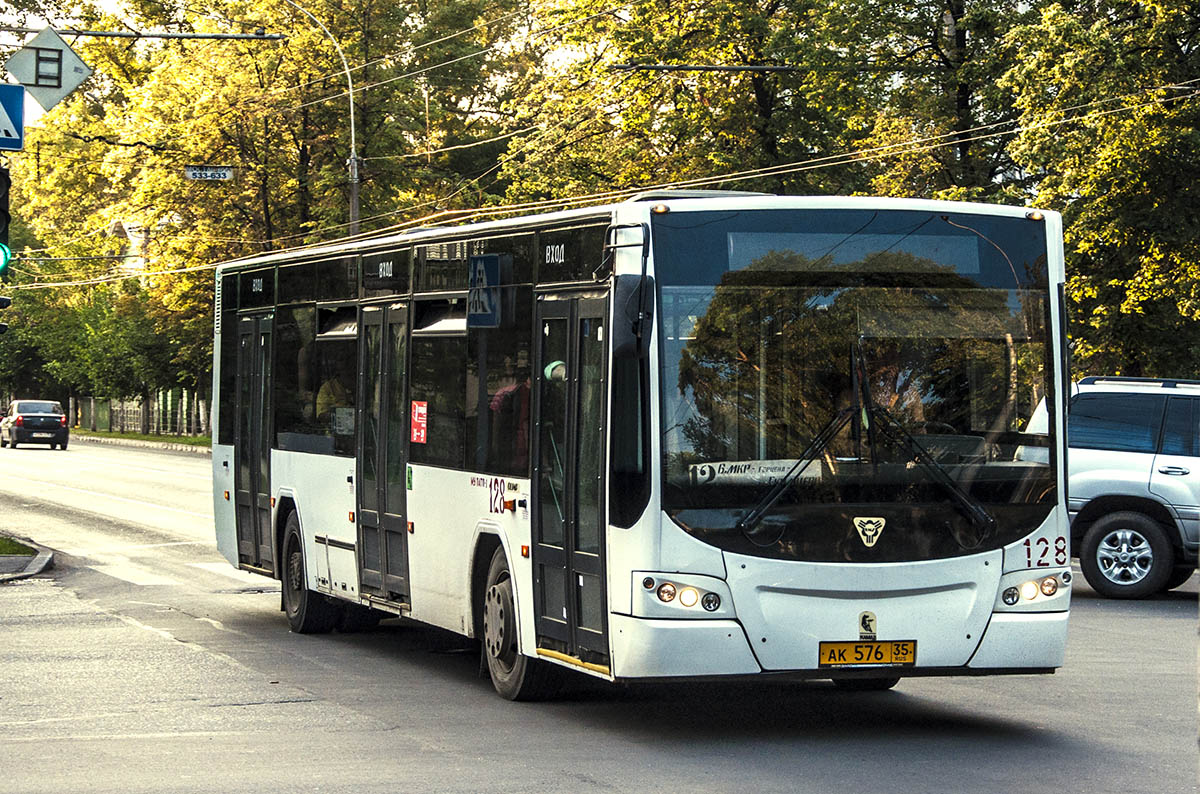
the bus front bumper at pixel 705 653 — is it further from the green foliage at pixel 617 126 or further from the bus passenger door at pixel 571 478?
the green foliage at pixel 617 126

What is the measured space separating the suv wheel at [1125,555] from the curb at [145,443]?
136ft

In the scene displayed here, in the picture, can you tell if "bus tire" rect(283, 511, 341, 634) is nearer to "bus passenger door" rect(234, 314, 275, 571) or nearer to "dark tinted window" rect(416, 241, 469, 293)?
"bus passenger door" rect(234, 314, 275, 571)

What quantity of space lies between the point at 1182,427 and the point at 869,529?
948cm

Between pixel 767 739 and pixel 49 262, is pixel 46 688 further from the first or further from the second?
pixel 49 262

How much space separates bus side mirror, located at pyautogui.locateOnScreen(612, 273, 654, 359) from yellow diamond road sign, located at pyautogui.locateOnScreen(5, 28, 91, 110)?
1011 cm

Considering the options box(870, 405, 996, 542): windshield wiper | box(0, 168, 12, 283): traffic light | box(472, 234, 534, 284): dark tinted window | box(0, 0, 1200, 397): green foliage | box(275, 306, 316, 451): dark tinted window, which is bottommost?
box(870, 405, 996, 542): windshield wiper

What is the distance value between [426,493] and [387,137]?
44894 millimetres

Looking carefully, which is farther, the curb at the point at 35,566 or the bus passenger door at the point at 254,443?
the curb at the point at 35,566

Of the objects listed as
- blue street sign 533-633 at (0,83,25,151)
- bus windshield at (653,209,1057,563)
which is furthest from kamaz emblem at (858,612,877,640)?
blue street sign 533-633 at (0,83,25,151)

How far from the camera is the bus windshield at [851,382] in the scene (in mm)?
9461

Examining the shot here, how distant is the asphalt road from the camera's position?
8.52 m

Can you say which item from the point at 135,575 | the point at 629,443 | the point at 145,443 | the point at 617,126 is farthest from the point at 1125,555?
the point at 145,443

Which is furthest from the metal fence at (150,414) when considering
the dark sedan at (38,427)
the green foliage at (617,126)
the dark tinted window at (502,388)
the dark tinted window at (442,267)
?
the dark tinted window at (502,388)

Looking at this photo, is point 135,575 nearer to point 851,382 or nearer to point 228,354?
point 228,354
